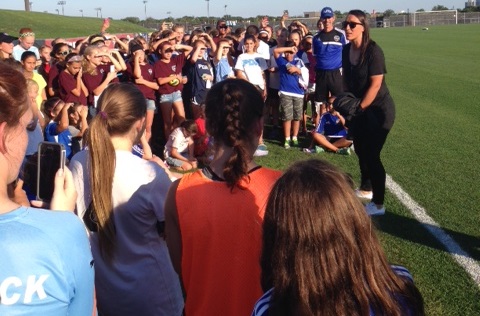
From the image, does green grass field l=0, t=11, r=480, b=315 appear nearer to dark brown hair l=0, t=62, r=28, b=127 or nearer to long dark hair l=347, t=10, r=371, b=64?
dark brown hair l=0, t=62, r=28, b=127

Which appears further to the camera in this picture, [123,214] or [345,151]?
[345,151]

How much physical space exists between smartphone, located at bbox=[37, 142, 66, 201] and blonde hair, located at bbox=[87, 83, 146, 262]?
1.71ft

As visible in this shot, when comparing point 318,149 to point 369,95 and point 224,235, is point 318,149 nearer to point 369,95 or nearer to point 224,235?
point 369,95

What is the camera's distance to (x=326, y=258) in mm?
1540

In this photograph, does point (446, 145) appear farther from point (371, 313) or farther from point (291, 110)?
point (371, 313)

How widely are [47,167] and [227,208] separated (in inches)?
29.1

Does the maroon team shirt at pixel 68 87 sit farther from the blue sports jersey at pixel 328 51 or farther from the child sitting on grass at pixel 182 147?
the blue sports jersey at pixel 328 51

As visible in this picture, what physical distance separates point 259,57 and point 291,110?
1299 mm

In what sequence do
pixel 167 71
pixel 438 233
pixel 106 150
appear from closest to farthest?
pixel 106 150 → pixel 438 233 → pixel 167 71

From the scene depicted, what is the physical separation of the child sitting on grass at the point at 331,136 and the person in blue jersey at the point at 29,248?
7.74 metres

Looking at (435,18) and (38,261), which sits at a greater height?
(435,18)

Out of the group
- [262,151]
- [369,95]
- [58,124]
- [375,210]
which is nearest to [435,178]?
[375,210]

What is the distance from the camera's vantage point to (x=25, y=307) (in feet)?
4.60

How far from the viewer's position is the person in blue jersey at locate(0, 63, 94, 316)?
1377 mm
